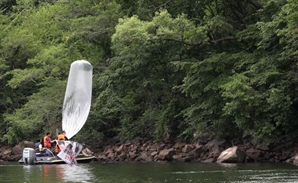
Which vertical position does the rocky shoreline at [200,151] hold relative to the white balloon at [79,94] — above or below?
below

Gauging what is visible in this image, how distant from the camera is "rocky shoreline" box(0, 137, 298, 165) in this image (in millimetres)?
29750

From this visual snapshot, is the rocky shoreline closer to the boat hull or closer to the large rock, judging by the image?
the large rock

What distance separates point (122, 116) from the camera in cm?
4047

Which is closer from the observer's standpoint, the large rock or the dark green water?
the dark green water

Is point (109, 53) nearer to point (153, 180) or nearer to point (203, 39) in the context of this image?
point (203, 39)

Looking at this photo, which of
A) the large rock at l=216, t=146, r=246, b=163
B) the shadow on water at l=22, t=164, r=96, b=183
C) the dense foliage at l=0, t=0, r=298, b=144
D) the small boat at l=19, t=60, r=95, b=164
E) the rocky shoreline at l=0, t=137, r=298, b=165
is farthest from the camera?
the small boat at l=19, t=60, r=95, b=164

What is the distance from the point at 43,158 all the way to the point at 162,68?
7661 mm

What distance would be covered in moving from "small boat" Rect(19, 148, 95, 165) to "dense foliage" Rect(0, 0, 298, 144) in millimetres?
4218

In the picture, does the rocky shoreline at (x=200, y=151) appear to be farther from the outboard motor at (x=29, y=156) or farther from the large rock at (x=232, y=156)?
the outboard motor at (x=29, y=156)

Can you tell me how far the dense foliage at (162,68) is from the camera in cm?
2845

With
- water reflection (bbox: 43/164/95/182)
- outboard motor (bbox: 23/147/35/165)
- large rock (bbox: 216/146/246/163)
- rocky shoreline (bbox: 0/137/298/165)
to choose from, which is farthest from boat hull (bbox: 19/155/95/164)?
large rock (bbox: 216/146/246/163)

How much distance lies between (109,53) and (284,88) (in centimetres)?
1758

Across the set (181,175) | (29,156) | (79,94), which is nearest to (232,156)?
(181,175)

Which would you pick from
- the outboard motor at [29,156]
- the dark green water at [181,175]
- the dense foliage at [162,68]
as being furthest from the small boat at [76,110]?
the dark green water at [181,175]
